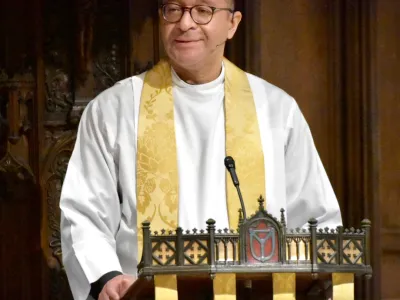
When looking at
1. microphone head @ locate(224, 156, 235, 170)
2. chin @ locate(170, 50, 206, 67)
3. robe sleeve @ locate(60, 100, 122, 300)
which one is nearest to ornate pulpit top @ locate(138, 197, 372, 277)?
microphone head @ locate(224, 156, 235, 170)

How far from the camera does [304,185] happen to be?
5.95m

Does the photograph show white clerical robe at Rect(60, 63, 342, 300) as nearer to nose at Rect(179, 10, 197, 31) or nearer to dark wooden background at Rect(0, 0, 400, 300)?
nose at Rect(179, 10, 197, 31)

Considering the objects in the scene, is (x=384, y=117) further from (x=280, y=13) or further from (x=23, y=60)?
(x=23, y=60)

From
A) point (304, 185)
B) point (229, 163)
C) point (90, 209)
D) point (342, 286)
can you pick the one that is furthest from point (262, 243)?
point (304, 185)

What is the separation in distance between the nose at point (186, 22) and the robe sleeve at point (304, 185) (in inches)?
22.0

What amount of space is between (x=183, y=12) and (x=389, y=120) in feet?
5.78

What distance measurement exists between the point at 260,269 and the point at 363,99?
7.50ft

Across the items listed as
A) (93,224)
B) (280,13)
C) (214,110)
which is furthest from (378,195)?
(93,224)

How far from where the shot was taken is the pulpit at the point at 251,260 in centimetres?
494

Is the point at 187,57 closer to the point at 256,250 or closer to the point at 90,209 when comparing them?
the point at 90,209

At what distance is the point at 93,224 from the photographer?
5617mm

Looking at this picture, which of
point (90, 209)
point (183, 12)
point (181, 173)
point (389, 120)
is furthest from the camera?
point (389, 120)

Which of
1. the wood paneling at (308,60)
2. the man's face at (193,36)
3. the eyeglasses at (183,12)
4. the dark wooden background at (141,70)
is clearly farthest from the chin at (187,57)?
the wood paneling at (308,60)

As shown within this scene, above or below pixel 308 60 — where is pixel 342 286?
below
